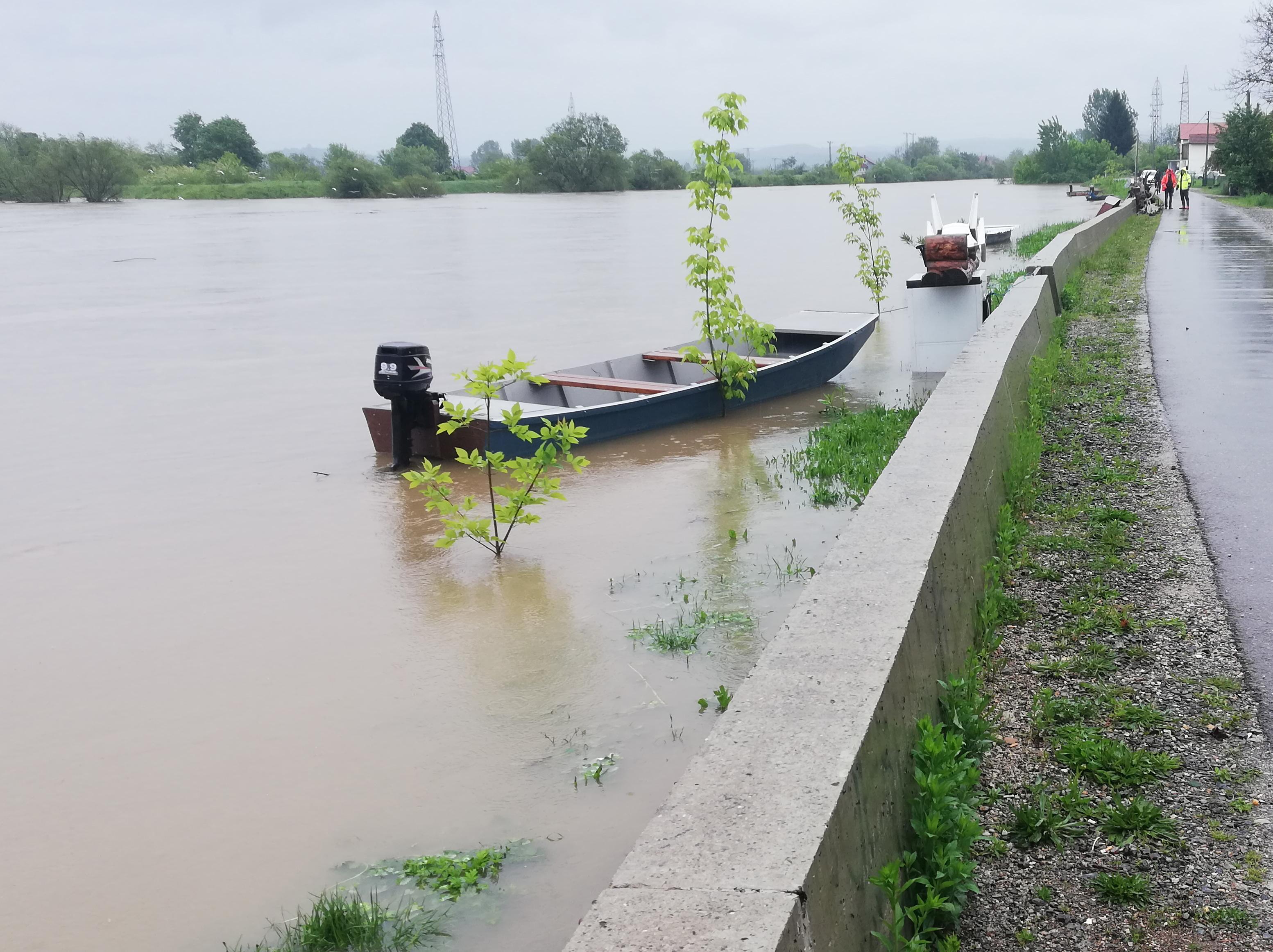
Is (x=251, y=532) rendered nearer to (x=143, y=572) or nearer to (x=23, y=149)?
(x=143, y=572)

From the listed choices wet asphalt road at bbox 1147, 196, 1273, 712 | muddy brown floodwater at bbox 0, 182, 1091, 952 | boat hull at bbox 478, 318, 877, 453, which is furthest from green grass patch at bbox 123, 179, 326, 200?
wet asphalt road at bbox 1147, 196, 1273, 712

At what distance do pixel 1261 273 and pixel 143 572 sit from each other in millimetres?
18629

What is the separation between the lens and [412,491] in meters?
10.8

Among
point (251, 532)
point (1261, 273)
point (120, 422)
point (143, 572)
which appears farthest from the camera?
point (1261, 273)

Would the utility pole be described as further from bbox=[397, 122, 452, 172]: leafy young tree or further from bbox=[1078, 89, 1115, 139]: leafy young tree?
bbox=[397, 122, 452, 172]: leafy young tree

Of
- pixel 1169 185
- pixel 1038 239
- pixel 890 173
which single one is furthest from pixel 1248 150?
pixel 890 173

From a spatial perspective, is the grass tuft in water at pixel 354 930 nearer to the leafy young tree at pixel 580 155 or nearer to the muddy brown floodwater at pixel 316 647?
the muddy brown floodwater at pixel 316 647

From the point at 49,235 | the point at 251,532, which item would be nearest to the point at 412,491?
the point at 251,532

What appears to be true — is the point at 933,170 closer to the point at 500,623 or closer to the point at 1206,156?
the point at 1206,156

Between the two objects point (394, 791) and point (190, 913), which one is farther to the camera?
point (394, 791)

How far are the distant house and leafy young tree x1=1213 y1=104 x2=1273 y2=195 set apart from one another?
37.6m

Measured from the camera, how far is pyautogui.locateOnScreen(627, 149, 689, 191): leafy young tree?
452 ft

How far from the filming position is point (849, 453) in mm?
10742

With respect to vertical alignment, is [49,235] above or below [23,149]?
below
